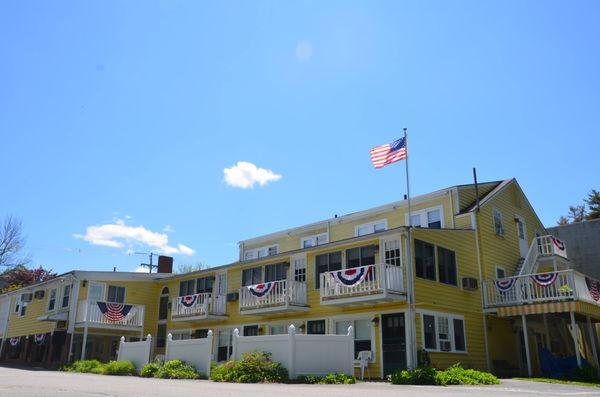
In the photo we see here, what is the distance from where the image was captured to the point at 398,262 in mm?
21734

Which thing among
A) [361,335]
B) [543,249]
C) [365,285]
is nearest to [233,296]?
[361,335]

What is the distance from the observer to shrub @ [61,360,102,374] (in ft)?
82.4

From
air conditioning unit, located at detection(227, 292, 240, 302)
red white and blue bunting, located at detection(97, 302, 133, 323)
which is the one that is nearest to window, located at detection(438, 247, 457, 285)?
air conditioning unit, located at detection(227, 292, 240, 302)

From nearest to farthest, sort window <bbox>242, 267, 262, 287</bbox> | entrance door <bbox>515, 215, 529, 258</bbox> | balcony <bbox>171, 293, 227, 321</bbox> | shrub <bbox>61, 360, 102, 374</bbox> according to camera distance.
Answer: shrub <bbox>61, 360, 102, 374</bbox>, window <bbox>242, 267, 262, 287</bbox>, balcony <bbox>171, 293, 227, 321</bbox>, entrance door <bbox>515, 215, 529, 258</bbox>

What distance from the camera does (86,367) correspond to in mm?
26078

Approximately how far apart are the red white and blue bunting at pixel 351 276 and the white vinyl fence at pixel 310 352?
2780 millimetres

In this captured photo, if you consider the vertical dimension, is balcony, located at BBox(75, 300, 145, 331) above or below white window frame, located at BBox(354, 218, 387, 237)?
below

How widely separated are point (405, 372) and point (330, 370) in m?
2.57

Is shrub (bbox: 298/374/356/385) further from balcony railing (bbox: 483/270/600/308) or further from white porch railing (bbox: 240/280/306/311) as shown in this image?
balcony railing (bbox: 483/270/600/308)

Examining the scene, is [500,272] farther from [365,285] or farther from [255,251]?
[255,251]

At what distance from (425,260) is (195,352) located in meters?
9.95

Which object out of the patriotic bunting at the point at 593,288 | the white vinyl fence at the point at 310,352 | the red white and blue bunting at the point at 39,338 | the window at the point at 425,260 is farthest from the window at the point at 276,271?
the red white and blue bunting at the point at 39,338

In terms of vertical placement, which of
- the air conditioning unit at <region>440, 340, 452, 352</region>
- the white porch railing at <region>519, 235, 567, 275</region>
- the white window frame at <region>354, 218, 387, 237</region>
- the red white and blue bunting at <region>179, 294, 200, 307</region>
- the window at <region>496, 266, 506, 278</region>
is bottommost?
the air conditioning unit at <region>440, 340, 452, 352</region>

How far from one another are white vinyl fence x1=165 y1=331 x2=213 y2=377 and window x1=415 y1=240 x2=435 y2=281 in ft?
28.2
